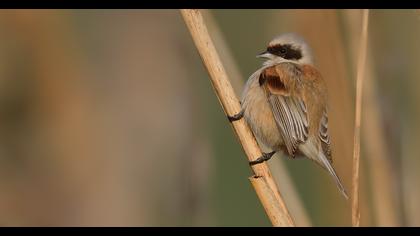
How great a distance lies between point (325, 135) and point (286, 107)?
Result: 0.25 meters

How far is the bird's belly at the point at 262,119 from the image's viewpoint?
3355 millimetres

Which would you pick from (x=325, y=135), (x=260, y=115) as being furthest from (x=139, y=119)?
(x=325, y=135)

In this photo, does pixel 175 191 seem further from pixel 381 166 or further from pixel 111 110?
pixel 381 166

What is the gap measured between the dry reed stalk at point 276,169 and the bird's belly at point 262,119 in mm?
313

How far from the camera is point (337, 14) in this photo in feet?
9.74

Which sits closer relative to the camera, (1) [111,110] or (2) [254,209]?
(2) [254,209]

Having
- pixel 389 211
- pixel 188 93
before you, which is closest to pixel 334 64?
pixel 389 211

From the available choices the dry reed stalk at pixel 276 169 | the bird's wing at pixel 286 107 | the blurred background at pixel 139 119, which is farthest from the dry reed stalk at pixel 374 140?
the bird's wing at pixel 286 107

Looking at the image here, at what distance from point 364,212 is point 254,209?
0.55 meters

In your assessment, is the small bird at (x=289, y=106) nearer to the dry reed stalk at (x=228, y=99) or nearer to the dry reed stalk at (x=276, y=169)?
the dry reed stalk at (x=276, y=169)

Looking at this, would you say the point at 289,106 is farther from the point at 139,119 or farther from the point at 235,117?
the point at 139,119

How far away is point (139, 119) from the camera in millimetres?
3828

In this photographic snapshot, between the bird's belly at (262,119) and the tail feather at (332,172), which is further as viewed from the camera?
the bird's belly at (262,119)

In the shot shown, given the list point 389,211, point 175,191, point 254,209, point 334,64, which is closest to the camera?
point 389,211
